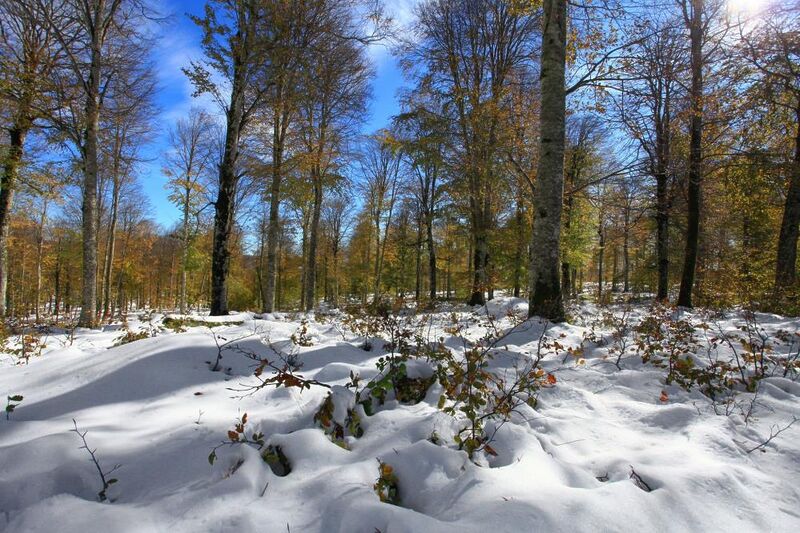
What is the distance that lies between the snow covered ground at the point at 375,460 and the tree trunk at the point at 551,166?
265 centimetres

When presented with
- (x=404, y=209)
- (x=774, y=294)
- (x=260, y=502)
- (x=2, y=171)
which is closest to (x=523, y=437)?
(x=260, y=502)

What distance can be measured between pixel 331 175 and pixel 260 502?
1139 cm

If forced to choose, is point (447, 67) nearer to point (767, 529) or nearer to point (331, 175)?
point (331, 175)

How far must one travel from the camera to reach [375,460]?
1.83 meters

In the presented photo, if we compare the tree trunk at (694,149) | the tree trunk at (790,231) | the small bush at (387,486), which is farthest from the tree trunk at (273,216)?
the tree trunk at (790,231)

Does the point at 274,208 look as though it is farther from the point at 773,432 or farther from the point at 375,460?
the point at 773,432

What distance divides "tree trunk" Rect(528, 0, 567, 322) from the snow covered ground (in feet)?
8.68

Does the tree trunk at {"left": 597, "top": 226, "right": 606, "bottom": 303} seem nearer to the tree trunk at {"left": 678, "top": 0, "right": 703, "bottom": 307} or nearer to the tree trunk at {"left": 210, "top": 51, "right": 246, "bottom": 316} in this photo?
the tree trunk at {"left": 678, "top": 0, "right": 703, "bottom": 307}

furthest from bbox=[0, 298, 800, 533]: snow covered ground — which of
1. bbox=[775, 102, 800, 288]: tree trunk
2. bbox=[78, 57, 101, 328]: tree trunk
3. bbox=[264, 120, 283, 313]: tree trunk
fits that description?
bbox=[775, 102, 800, 288]: tree trunk

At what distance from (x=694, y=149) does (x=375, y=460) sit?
11.8 m

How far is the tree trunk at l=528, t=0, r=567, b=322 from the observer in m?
5.59

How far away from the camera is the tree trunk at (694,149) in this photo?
9.08 metres

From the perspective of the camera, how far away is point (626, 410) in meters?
2.65

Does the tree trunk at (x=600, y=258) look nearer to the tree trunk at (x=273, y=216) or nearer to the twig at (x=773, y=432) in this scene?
the tree trunk at (x=273, y=216)
